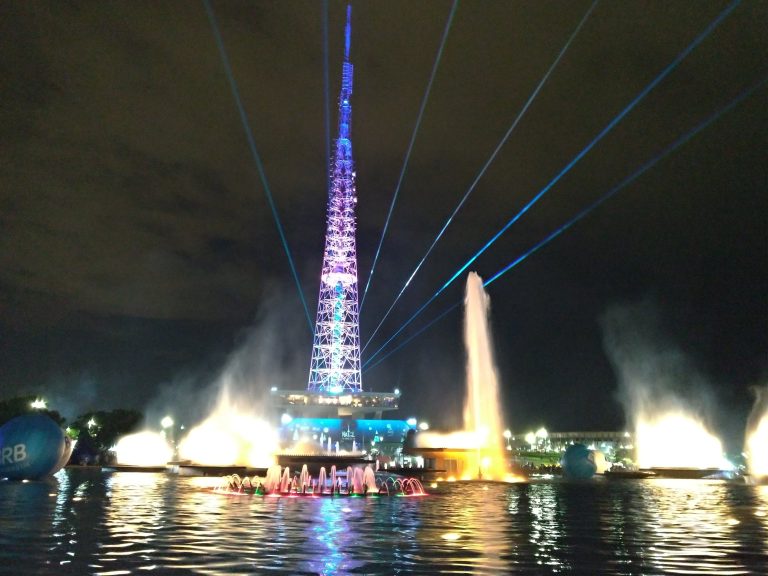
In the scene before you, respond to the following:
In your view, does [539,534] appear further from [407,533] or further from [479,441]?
[479,441]

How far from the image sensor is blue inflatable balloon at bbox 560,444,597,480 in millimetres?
49312

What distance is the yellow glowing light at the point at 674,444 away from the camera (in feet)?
213

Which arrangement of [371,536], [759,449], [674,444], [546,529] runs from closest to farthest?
[371,536]
[546,529]
[759,449]
[674,444]

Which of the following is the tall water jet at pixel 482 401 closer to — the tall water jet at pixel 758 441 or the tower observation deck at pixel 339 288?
the tall water jet at pixel 758 441

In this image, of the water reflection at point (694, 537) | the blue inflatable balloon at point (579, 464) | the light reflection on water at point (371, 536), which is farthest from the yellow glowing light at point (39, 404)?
the water reflection at point (694, 537)

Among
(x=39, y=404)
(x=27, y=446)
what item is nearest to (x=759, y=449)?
(x=27, y=446)

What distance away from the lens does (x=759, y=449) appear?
184 feet

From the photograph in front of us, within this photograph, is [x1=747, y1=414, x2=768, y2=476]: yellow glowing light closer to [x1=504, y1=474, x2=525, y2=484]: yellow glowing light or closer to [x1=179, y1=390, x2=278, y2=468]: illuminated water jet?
[x1=504, y1=474, x2=525, y2=484]: yellow glowing light

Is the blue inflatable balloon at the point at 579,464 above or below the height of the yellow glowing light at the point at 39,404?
below

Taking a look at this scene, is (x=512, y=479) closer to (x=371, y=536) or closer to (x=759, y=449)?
(x=759, y=449)

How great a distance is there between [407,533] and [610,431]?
12391 cm

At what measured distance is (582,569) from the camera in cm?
1159

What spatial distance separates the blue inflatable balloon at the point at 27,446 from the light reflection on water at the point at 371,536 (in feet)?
25.5

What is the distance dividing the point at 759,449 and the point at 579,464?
19457 mm
